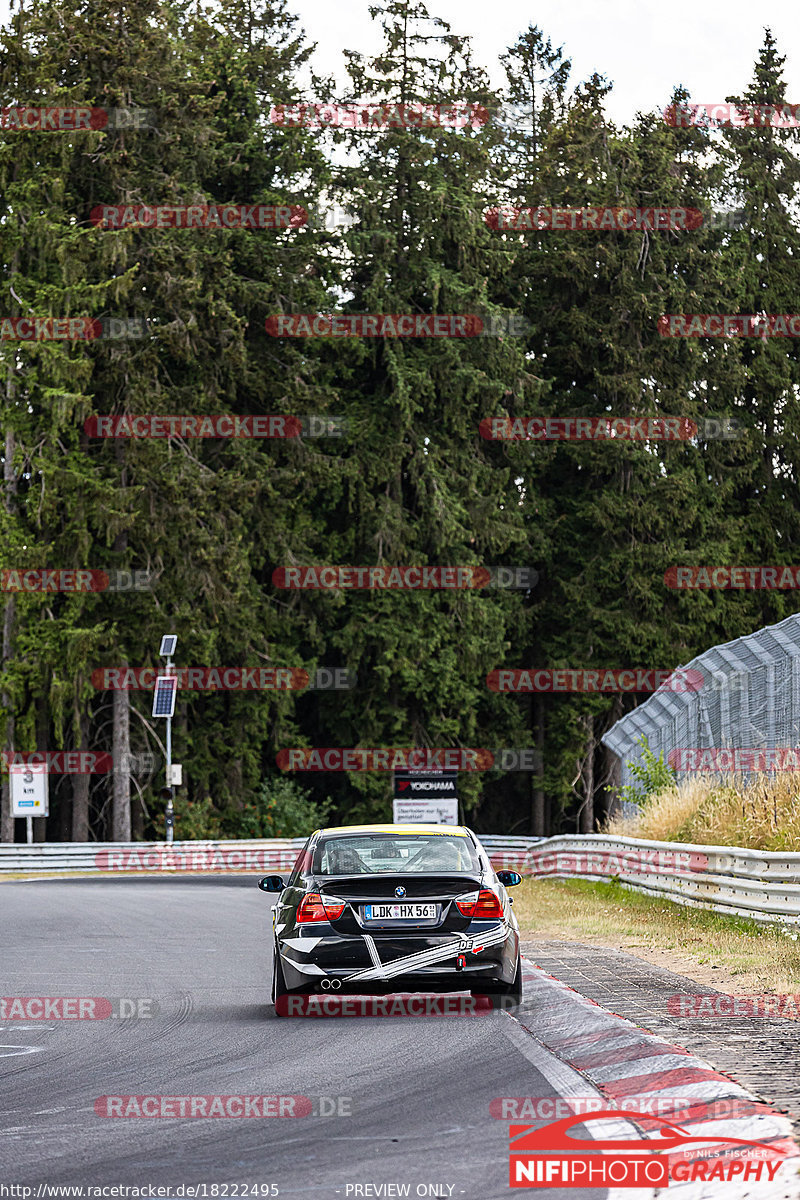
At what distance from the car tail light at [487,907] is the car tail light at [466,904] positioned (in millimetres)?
28

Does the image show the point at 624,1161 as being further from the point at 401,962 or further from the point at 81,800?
the point at 81,800

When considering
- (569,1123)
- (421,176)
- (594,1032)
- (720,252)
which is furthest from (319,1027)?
(720,252)

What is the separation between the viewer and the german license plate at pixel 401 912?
10812 mm

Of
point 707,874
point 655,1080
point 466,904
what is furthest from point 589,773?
point 655,1080

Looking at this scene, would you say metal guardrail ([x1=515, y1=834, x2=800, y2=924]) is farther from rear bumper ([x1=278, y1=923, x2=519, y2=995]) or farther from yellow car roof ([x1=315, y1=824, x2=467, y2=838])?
rear bumper ([x1=278, y1=923, x2=519, y2=995])

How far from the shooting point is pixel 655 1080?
792 cm

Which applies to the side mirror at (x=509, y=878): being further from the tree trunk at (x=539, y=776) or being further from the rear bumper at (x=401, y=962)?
the tree trunk at (x=539, y=776)

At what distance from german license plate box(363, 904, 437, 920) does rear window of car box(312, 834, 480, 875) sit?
279mm

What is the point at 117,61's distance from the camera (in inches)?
1993

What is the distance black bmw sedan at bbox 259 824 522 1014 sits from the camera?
35.3ft

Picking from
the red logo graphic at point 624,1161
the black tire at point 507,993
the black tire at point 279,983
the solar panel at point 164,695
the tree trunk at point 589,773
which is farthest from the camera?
the tree trunk at point 589,773

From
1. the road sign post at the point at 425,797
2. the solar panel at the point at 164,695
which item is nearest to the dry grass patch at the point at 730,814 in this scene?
the road sign post at the point at 425,797

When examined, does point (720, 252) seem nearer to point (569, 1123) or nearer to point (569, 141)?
point (569, 141)

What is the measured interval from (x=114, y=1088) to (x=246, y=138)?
170 feet
